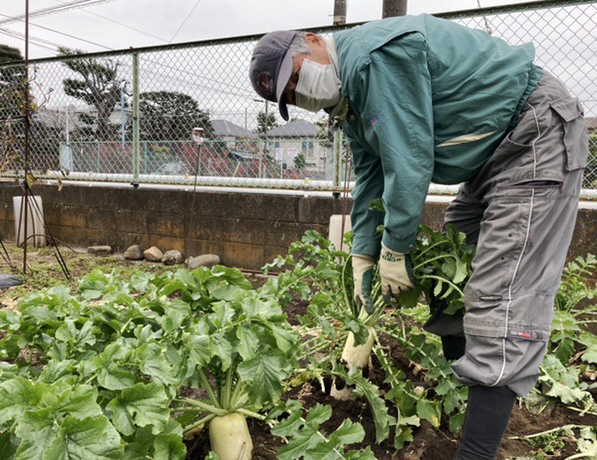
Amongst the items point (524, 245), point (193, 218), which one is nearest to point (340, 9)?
point (193, 218)

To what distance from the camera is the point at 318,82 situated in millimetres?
1786

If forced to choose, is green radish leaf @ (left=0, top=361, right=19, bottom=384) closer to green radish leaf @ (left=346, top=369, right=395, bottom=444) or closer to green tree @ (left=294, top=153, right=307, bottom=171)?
green radish leaf @ (left=346, top=369, right=395, bottom=444)

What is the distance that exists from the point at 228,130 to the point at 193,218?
1.02 m

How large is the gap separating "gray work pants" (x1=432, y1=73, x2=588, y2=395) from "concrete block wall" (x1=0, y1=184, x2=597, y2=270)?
2371 mm

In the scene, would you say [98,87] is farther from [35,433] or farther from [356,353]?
[35,433]

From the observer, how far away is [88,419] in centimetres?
108

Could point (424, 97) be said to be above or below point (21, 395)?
above

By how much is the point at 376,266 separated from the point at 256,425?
2.70 ft

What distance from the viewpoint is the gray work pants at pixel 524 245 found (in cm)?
158

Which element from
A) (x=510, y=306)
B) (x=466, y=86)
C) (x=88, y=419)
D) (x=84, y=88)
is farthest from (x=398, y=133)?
(x=84, y=88)

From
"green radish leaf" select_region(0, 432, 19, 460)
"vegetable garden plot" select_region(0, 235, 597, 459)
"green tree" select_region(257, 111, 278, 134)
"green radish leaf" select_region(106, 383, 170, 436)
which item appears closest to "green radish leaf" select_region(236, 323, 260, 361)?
"vegetable garden plot" select_region(0, 235, 597, 459)

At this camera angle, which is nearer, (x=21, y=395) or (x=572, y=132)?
(x=21, y=395)

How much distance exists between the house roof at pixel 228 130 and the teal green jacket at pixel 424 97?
3570 millimetres

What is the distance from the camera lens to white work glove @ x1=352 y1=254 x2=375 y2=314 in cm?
218
